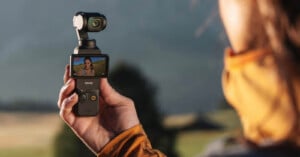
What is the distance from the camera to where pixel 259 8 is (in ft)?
2.59

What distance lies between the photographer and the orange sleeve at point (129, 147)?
124 centimetres

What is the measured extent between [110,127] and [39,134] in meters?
3.18

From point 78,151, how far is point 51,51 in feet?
1.66

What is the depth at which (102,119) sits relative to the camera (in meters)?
1.33

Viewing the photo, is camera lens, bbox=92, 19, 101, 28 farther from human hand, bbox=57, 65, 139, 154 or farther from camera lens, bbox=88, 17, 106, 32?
Answer: human hand, bbox=57, 65, 139, 154

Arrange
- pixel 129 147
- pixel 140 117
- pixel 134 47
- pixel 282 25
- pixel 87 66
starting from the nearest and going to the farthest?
pixel 282 25 → pixel 129 147 → pixel 87 66 → pixel 140 117 → pixel 134 47

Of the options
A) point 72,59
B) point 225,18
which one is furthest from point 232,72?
point 72,59

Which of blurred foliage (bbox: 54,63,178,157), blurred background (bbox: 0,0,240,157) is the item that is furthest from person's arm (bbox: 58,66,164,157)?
blurred background (bbox: 0,0,240,157)

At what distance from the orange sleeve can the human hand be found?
0.04 ft

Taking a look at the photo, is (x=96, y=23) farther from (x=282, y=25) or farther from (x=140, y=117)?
(x=140, y=117)

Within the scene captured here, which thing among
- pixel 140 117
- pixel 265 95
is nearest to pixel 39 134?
pixel 140 117

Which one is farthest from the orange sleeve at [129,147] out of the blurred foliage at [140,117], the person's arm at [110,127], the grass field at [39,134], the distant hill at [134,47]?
the distant hill at [134,47]

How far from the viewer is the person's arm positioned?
1.25m

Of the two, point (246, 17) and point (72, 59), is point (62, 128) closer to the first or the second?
point (72, 59)
